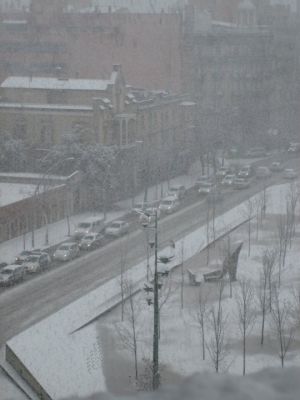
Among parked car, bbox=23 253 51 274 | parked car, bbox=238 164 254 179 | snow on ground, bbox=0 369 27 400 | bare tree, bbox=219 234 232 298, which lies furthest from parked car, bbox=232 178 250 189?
snow on ground, bbox=0 369 27 400

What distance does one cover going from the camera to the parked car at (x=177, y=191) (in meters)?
6.09

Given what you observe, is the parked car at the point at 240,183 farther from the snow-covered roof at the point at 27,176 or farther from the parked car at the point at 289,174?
the snow-covered roof at the point at 27,176

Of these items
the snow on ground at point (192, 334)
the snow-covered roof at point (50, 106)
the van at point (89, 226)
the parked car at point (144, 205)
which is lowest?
the parked car at point (144, 205)

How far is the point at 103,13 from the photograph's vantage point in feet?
29.4

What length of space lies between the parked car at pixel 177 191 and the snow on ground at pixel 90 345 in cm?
257

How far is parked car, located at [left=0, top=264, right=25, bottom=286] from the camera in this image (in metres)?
3.62

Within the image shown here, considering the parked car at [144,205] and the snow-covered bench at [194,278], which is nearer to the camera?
the snow-covered bench at [194,278]

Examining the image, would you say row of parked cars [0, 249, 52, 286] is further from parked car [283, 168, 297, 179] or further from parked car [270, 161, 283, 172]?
parked car [270, 161, 283, 172]

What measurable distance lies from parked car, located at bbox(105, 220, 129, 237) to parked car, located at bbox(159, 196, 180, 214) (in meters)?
0.64

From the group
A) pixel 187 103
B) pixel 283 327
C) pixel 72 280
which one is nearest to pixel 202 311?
pixel 283 327

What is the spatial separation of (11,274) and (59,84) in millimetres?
3252

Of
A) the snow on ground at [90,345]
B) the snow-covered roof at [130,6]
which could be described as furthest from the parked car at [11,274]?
the snow-covered roof at [130,6]

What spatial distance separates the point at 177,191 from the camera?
620 cm

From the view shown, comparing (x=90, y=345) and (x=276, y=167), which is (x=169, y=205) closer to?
(x=276, y=167)
